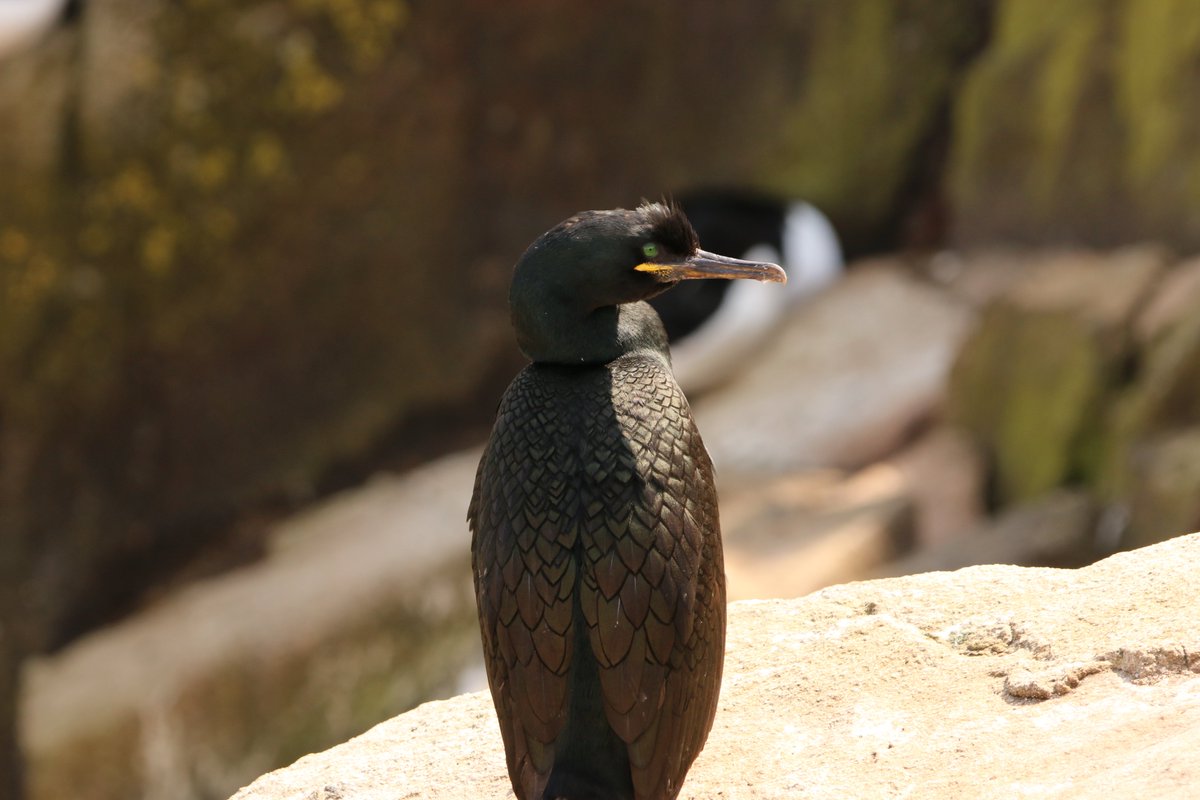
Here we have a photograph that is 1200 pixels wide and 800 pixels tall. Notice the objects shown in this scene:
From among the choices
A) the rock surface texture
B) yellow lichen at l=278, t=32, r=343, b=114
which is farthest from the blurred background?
the rock surface texture

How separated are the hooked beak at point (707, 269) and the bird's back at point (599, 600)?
31cm

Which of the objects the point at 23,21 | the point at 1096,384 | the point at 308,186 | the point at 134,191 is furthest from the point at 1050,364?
the point at 23,21

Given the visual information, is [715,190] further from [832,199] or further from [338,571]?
[338,571]

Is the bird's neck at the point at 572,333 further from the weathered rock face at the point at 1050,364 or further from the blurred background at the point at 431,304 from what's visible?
the weathered rock face at the point at 1050,364

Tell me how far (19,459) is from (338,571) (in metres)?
2.14

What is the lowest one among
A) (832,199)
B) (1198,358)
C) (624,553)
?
(624,553)

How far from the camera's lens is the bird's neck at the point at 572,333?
3.58m

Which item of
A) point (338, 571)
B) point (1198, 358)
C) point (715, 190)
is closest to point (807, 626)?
point (1198, 358)

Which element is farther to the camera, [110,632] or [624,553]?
[110,632]

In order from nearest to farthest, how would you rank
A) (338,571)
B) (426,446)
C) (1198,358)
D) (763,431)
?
(1198,358)
(338,571)
(763,431)
(426,446)

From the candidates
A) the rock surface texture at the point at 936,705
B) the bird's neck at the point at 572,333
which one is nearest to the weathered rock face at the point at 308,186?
the rock surface texture at the point at 936,705

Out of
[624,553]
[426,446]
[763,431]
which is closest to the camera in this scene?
[624,553]

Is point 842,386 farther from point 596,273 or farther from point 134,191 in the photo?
point 596,273

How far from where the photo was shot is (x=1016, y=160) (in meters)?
9.54
